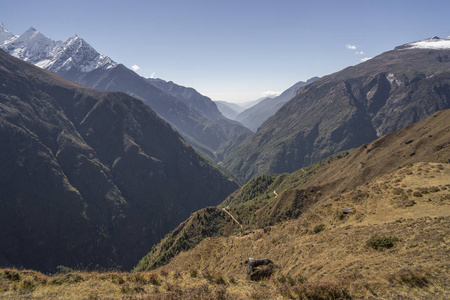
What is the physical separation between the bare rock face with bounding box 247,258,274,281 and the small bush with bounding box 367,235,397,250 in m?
13.6

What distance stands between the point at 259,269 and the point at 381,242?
1624cm

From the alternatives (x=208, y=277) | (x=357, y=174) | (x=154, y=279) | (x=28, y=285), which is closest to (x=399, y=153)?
(x=357, y=174)

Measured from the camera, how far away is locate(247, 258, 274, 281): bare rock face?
27.7 meters

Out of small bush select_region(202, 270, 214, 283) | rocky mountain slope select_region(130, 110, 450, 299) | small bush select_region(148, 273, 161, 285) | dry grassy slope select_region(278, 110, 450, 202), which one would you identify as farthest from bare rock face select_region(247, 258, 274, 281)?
dry grassy slope select_region(278, 110, 450, 202)

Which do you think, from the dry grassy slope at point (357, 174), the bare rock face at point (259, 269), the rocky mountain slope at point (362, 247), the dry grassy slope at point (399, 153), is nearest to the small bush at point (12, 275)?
the rocky mountain slope at point (362, 247)

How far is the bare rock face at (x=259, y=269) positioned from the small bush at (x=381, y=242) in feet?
44.8

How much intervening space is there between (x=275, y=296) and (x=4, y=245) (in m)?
268

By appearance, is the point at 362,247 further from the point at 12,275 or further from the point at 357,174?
A: the point at 357,174

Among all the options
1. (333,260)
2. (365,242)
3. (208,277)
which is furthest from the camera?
(365,242)

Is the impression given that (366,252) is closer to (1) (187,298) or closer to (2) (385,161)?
(1) (187,298)

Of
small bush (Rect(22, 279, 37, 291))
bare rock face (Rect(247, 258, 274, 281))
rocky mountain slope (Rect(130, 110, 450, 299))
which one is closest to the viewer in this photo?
rocky mountain slope (Rect(130, 110, 450, 299))

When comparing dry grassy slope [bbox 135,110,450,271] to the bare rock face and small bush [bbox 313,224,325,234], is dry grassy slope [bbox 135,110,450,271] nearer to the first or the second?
small bush [bbox 313,224,325,234]

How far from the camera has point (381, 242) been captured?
2855 centimetres

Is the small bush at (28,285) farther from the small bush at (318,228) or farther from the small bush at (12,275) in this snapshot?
the small bush at (318,228)
